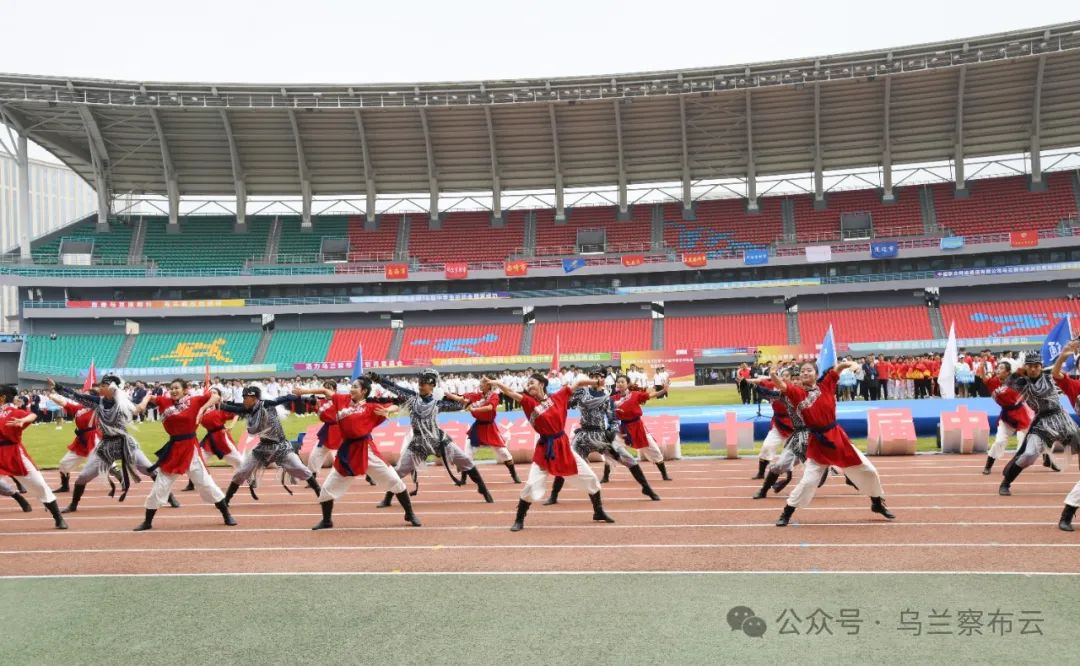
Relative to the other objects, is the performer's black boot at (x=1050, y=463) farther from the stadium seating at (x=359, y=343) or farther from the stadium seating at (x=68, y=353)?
the stadium seating at (x=68, y=353)

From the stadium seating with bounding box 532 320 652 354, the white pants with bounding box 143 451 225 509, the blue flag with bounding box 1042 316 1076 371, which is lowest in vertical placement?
the white pants with bounding box 143 451 225 509

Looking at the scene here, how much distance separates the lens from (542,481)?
1082cm

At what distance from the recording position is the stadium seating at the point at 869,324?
164ft

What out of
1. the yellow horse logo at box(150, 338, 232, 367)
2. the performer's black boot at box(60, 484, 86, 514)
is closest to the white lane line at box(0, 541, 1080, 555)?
the performer's black boot at box(60, 484, 86, 514)

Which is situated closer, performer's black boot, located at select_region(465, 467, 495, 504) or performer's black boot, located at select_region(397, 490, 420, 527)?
performer's black boot, located at select_region(397, 490, 420, 527)

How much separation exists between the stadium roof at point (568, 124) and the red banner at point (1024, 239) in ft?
16.6

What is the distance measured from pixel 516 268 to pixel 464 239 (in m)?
5.43

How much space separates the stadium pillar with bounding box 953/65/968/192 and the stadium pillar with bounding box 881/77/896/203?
3575 millimetres

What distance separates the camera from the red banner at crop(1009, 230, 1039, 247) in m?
50.5

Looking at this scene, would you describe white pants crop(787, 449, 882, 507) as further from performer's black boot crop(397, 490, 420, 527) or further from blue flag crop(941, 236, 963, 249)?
blue flag crop(941, 236, 963, 249)

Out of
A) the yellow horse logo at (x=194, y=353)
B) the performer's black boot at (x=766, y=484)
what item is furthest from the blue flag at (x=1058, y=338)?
the yellow horse logo at (x=194, y=353)

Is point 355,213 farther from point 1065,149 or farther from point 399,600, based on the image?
point 399,600

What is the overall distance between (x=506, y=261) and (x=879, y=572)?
48640 millimetres

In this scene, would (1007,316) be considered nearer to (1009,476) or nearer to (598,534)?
(1009,476)
